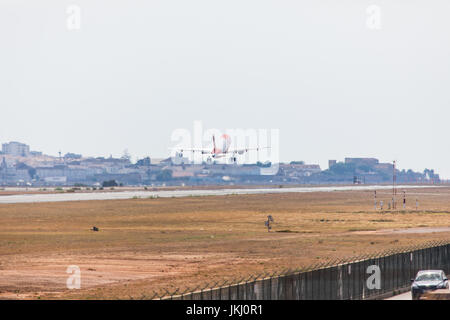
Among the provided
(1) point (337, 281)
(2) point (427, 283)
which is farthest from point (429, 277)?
(1) point (337, 281)

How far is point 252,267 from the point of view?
62.2 metres

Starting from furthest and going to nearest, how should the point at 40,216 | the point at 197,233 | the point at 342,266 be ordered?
the point at 40,216 → the point at 197,233 → the point at 342,266

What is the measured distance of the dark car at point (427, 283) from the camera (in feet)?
143

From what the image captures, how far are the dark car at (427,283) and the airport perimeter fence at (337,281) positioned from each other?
223cm

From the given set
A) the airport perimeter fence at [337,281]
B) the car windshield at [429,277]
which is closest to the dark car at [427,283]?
the car windshield at [429,277]

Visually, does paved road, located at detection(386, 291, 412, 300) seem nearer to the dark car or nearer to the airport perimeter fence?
the airport perimeter fence

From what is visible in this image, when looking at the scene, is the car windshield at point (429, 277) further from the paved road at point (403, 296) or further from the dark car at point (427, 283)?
the paved road at point (403, 296)

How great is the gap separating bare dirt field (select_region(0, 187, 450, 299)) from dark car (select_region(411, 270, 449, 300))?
13.1 meters

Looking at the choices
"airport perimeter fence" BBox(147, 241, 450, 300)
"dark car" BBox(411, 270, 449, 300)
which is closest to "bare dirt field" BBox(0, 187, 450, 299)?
"airport perimeter fence" BBox(147, 241, 450, 300)

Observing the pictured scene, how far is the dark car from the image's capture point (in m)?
43.6

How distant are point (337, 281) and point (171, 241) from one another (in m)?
43.9

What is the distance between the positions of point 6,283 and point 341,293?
70.8 feet
